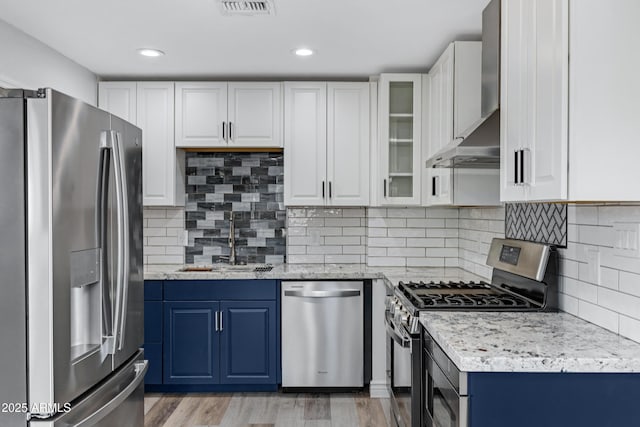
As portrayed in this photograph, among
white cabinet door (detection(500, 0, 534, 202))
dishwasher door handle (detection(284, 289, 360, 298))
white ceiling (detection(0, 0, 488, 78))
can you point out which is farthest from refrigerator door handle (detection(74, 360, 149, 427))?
white ceiling (detection(0, 0, 488, 78))

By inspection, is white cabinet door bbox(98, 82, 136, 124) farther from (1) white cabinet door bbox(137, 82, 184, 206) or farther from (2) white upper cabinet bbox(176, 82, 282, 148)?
(2) white upper cabinet bbox(176, 82, 282, 148)

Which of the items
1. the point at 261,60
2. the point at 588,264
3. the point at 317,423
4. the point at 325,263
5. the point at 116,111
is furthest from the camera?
the point at 325,263

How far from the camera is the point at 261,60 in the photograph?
365 cm

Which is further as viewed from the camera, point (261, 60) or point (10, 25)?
point (261, 60)

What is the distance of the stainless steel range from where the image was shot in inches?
90.4

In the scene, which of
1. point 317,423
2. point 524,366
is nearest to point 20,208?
point 524,366

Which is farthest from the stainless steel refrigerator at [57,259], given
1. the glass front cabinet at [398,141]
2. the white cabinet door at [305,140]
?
the glass front cabinet at [398,141]

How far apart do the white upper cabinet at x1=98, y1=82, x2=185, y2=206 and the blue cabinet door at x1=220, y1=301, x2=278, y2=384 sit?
1135 millimetres

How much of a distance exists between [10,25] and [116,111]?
1.10 m

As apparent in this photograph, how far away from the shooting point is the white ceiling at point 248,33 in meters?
2.71

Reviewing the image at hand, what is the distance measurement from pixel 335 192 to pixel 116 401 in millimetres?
2397

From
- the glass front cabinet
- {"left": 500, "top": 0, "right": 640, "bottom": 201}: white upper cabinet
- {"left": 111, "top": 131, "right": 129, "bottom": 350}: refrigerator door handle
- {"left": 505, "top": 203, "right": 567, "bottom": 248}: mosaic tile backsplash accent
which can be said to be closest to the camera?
{"left": 500, "top": 0, "right": 640, "bottom": 201}: white upper cabinet

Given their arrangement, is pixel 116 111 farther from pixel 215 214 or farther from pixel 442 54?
pixel 442 54

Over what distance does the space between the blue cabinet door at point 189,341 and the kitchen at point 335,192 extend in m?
0.01
